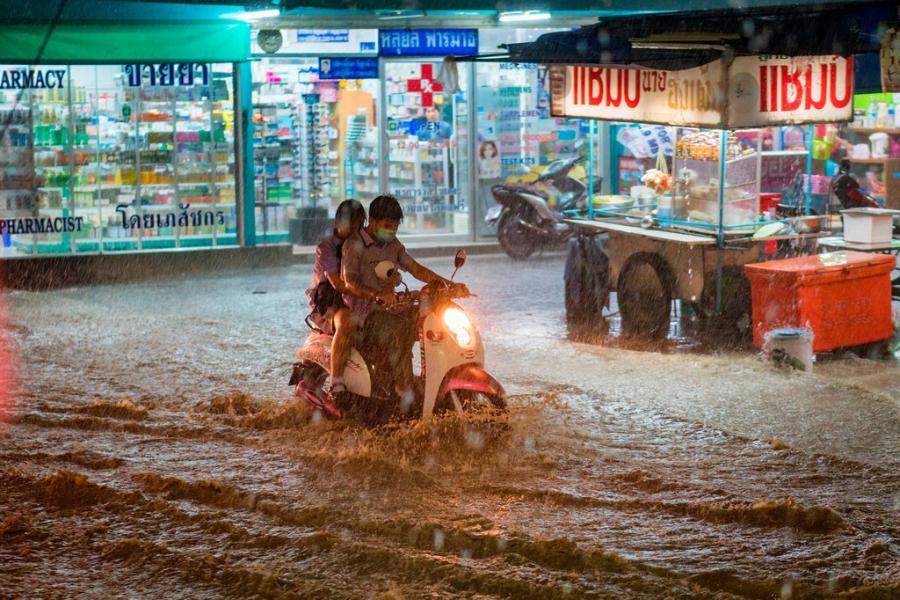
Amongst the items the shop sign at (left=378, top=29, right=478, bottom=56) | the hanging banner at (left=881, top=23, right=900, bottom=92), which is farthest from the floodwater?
the shop sign at (left=378, top=29, right=478, bottom=56)

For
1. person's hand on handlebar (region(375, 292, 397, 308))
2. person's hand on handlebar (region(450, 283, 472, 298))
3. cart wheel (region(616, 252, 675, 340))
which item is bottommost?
cart wheel (region(616, 252, 675, 340))

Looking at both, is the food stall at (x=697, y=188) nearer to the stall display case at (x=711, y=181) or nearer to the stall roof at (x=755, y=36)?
the stall display case at (x=711, y=181)

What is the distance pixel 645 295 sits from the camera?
1226 cm

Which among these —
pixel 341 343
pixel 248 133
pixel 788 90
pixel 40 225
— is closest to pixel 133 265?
pixel 40 225

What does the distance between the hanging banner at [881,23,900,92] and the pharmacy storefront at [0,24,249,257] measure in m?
9.15

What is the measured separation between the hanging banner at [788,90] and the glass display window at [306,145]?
8304mm

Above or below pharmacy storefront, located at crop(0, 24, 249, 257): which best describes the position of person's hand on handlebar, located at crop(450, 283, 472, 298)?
below

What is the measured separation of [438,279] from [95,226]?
9.72m

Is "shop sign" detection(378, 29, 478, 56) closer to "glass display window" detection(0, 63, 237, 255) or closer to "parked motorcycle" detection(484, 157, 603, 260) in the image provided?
"parked motorcycle" detection(484, 157, 603, 260)

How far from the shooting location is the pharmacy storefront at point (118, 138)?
16141 mm

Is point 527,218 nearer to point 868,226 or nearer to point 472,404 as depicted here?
point 868,226

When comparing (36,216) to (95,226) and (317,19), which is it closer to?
(95,226)

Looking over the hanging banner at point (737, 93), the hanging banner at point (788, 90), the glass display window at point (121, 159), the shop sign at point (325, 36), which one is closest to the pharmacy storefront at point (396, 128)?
the shop sign at point (325, 36)

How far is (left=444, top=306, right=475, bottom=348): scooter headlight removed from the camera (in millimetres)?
8102
